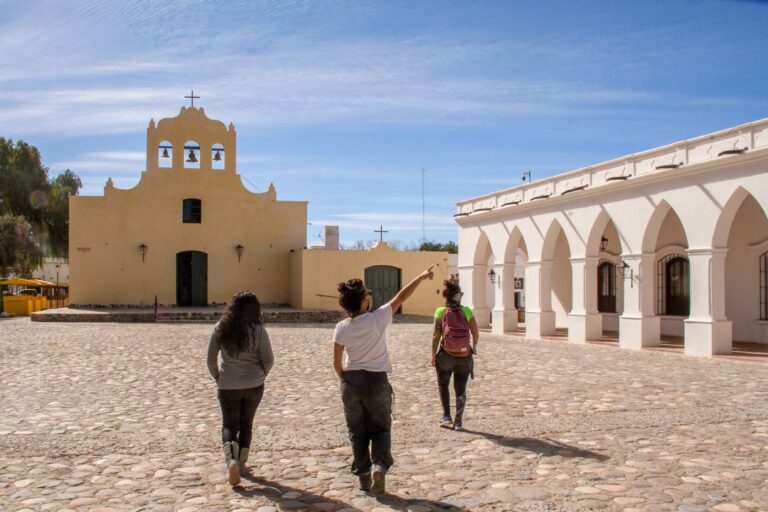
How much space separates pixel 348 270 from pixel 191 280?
255 inches

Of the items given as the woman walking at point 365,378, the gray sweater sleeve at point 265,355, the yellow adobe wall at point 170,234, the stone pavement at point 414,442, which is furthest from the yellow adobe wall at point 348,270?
the woman walking at point 365,378

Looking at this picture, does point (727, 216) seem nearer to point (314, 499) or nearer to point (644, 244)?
point (644, 244)

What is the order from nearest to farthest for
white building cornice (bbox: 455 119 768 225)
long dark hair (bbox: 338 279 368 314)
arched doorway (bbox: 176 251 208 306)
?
long dark hair (bbox: 338 279 368 314), white building cornice (bbox: 455 119 768 225), arched doorway (bbox: 176 251 208 306)

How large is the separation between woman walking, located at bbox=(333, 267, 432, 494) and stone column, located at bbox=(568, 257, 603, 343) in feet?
49.8

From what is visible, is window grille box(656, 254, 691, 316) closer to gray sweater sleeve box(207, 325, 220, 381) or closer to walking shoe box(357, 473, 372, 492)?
walking shoe box(357, 473, 372, 492)

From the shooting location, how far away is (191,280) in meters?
31.6

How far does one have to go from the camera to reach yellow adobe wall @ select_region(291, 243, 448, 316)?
102 feet

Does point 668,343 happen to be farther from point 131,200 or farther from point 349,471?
point 131,200

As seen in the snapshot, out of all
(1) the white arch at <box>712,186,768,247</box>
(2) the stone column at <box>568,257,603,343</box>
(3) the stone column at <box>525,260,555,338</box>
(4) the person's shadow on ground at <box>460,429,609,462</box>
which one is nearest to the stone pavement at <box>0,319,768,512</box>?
(4) the person's shadow on ground at <box>460,429,609,462</box>

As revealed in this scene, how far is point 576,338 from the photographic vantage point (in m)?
20.4

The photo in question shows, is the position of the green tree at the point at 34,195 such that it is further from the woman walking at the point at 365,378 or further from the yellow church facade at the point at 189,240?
the woman walking at the point at 365,378

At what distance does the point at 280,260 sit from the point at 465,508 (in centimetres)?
2794

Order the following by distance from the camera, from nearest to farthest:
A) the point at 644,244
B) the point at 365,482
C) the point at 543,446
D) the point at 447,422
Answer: the point at 365,482
the point at 543,446
the point at 447,422
the point at 644,244

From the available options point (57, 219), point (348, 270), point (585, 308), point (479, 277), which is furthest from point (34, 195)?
point (585, 308)
